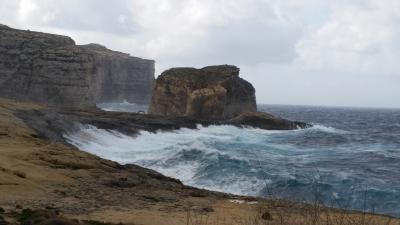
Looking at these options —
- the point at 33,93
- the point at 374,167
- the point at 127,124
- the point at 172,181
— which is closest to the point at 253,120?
the point at 127,124

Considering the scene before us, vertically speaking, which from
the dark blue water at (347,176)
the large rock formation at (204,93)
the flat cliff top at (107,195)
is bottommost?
the dark blue water at (347,176)

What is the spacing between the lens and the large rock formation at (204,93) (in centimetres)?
5347

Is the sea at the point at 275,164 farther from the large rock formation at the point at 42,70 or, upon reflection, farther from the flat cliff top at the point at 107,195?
the large rock formation at the point at 42,70

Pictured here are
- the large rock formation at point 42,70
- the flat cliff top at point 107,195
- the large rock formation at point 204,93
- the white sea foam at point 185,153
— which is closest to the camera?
the flat cliff top at point 107,195

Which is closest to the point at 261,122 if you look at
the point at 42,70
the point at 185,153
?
the point at 42,70

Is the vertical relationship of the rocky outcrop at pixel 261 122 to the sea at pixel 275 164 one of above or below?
above

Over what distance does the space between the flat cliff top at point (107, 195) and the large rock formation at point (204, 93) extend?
37488mm

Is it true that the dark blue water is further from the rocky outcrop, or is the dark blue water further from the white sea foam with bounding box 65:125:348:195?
the rocky outcrop

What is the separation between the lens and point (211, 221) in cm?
915

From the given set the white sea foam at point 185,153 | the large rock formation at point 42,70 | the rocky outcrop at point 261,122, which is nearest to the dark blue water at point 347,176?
A: the white sea foam at point 185,153

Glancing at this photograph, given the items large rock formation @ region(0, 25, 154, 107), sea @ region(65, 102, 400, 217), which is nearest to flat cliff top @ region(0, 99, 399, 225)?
sea @ region(65, 102, 400, 217)

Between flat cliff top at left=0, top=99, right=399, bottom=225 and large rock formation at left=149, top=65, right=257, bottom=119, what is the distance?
123 ft

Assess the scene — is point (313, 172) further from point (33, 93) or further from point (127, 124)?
point (33, 93)

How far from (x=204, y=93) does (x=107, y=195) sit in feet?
140
